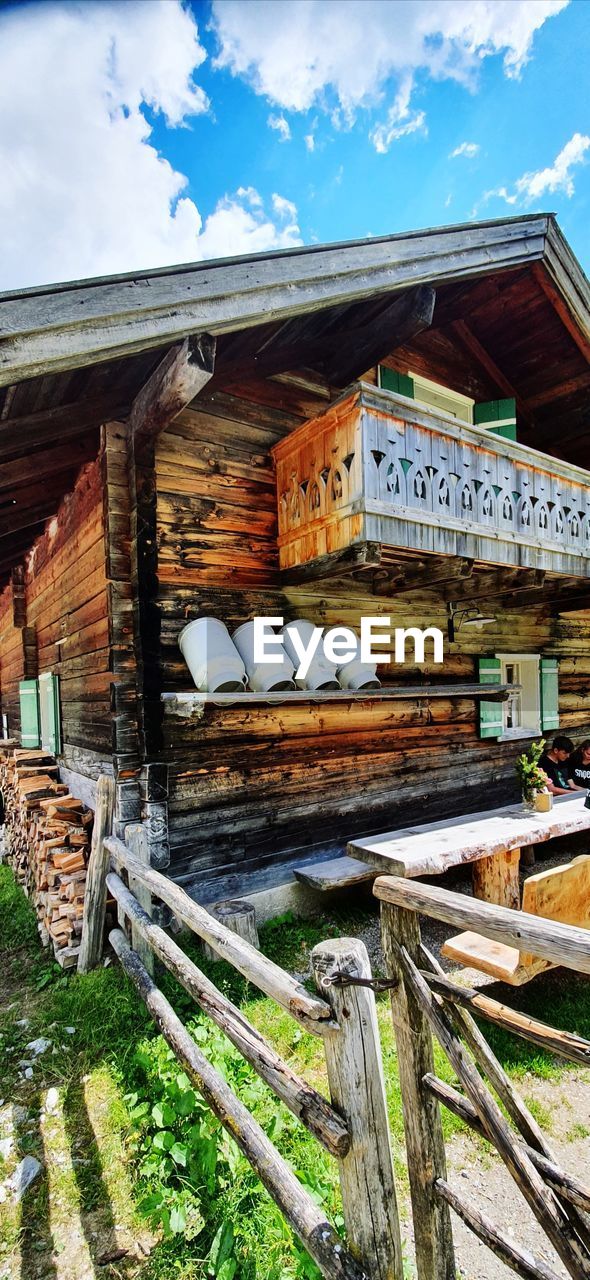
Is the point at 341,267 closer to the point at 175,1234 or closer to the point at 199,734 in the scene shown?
the point at 199,734

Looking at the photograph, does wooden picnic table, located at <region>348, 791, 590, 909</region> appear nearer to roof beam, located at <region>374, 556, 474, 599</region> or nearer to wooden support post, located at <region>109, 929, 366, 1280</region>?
wooden support post, located at <region>109, 929, 366, 1280</region>

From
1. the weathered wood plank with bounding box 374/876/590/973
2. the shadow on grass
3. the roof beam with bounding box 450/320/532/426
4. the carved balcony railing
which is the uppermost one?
the roof beam with bounding box 450/320/532/426

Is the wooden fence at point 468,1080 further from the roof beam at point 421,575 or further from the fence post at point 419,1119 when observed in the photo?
the roof beam at point 421,575

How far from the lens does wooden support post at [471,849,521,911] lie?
543 cm

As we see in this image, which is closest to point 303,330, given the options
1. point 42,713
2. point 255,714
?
point 255,714

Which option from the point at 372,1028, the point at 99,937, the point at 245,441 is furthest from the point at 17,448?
the point at 372,1028

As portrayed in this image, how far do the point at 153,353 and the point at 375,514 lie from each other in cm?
222

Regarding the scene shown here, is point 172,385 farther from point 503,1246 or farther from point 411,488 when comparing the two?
point 503,1246

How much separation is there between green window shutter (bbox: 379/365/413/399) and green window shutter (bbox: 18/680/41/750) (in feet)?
22.8

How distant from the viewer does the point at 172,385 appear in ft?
13.0

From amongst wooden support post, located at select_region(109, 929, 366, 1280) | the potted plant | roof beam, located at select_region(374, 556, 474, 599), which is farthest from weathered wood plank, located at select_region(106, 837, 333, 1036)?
the potted plant

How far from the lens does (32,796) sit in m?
6.53

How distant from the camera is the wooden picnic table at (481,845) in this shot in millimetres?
4469

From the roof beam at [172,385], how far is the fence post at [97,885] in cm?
310
